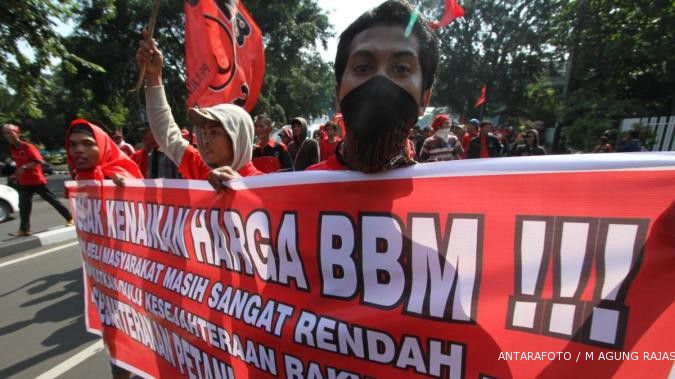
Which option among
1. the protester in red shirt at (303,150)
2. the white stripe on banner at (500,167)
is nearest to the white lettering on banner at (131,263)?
the white stripe on banner at (500,167)

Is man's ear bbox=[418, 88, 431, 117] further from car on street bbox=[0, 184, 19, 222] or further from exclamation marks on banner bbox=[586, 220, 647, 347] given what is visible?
car on street bbox=[0, 184, 19, 222]

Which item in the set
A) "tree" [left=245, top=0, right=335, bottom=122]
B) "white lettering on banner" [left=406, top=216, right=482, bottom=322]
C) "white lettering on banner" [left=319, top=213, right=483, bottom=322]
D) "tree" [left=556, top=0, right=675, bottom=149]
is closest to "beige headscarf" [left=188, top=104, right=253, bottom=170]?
"white lettering on banner" [left=319, top=213, right=483, bottom=322]

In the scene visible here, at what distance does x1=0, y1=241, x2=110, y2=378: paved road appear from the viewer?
271 centimetres

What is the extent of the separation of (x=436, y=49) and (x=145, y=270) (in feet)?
5.38

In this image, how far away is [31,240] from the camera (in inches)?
231

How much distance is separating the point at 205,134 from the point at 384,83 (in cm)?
101

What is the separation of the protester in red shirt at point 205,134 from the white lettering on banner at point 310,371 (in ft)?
2.38

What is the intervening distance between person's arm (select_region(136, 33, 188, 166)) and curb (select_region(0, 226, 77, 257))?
513 centimetres

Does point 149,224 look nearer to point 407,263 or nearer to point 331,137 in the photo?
point 407,263

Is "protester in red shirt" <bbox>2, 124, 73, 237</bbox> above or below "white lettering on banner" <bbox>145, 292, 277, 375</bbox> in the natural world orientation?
above

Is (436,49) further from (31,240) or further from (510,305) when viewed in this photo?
(31,240)

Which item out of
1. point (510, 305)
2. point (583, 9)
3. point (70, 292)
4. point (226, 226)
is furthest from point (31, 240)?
point (583, 9)

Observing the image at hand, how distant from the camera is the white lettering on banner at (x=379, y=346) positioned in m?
1.02

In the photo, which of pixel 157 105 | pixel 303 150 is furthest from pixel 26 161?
pixel 157 105
